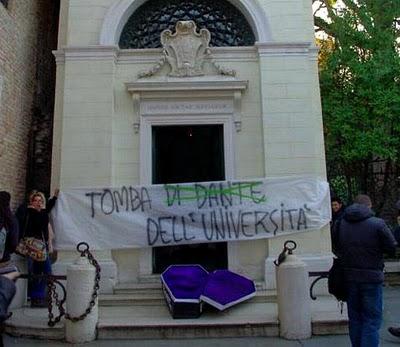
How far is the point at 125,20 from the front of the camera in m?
9.50

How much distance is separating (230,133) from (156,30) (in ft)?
9.35

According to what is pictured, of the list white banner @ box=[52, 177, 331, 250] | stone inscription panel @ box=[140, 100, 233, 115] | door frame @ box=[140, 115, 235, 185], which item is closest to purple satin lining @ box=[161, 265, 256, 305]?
white banner @ box=[52, 177, 331, 250]

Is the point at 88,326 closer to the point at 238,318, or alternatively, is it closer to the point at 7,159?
the point at 238,318

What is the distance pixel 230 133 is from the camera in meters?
8.97

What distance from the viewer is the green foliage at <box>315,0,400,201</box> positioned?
10602 millimetres

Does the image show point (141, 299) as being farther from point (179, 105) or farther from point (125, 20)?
point (125, 20)

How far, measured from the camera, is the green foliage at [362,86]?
1060 cm

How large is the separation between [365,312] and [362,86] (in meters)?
7.57

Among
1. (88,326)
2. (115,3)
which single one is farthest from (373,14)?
(88,326)

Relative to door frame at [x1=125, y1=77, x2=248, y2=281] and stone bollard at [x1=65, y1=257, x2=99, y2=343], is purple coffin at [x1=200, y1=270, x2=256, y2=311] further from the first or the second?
door frame at [x1=125, y1=77, x2=248, y2=281]

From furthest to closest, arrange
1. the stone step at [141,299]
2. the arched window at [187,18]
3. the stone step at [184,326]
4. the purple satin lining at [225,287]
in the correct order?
the arched window at [187,18]
the stone step at [141,299]
the purple satin lining at [225,287]
the stone step at [184,326]

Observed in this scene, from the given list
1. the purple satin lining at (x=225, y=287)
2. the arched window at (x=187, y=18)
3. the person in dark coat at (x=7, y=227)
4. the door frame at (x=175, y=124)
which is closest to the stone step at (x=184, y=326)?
the purple satin lining at (x=225, y=287)

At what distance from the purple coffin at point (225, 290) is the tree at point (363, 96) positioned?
5081mm

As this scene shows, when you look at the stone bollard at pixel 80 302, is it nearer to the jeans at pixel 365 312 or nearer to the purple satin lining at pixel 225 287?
the purple satin lining at pixel 225 287
